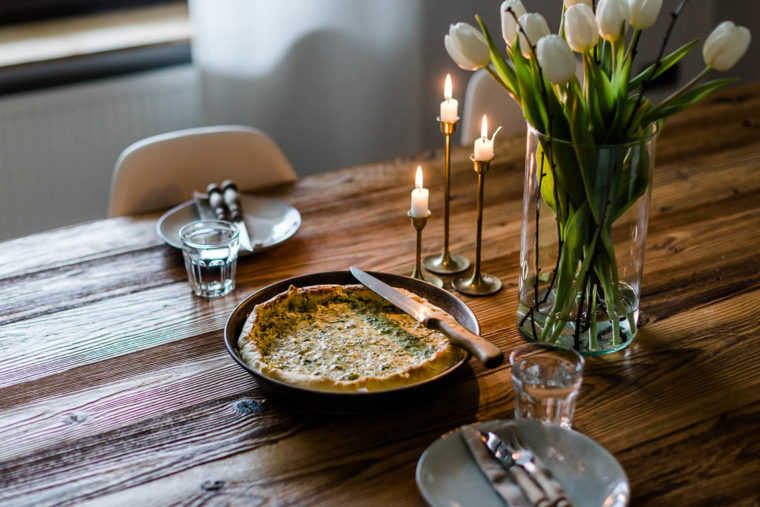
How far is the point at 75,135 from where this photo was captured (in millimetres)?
2650

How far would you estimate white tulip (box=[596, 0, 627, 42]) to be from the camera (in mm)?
883

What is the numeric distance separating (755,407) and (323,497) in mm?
520

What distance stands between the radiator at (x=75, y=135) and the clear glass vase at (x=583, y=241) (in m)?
1.97

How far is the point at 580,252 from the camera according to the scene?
3.26ft

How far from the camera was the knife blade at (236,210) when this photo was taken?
134cm

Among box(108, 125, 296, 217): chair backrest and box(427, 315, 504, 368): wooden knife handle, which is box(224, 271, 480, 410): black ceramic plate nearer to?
box(427, 315, 504, 368): wooden knife handle

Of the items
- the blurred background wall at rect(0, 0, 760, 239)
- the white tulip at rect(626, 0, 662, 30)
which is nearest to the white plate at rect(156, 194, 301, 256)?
the white tulip at rect(626, 0, 662, 30)

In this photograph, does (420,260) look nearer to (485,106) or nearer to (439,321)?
(439,321)

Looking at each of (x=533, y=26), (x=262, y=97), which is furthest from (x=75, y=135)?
(x=533, y=26)

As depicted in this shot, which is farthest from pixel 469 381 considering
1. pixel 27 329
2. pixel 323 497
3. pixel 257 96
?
pixel 257 96

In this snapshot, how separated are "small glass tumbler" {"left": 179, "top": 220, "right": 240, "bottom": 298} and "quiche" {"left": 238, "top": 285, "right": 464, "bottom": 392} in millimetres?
151

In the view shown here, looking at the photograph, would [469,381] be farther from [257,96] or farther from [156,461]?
[257,96]

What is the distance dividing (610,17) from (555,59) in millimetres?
91

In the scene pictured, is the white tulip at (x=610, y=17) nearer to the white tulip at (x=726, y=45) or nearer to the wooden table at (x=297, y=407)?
the white tulip at (x=726, y=45)
